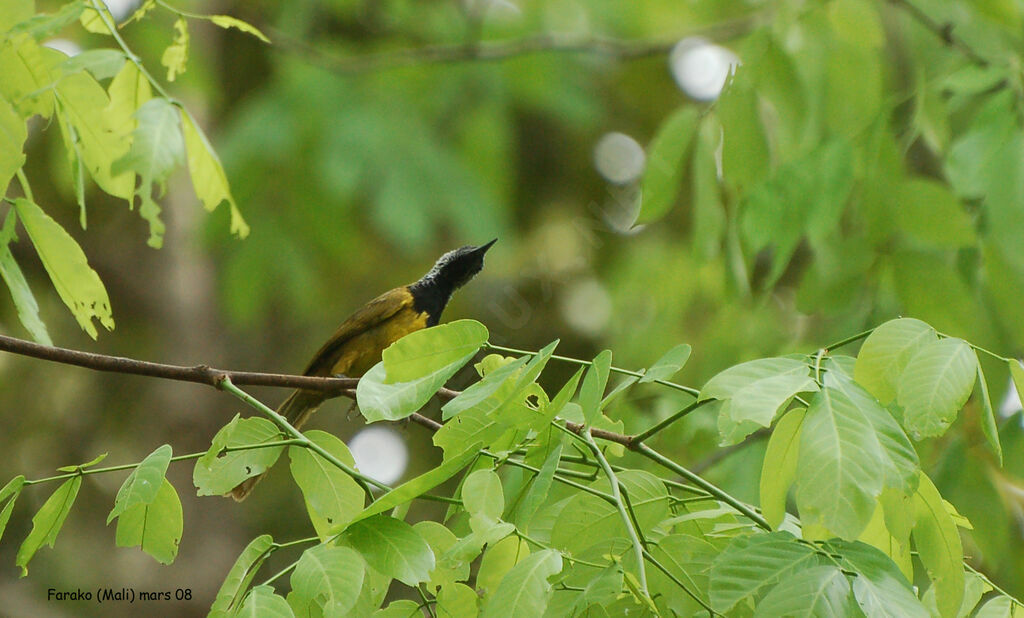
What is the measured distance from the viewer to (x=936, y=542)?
1.79 m

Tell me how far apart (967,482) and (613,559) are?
2172 millimetres

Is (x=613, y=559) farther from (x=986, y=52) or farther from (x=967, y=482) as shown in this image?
(x=986, y=52)

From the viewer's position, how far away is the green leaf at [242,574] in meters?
1.80

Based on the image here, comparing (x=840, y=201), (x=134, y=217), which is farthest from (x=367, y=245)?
(x=840, y=201)

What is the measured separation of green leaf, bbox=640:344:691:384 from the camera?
1.85 m

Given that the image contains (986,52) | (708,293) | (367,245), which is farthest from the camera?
(367,245)

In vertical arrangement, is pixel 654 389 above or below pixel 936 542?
below

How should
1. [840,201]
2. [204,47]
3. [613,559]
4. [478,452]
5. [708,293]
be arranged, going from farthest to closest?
1. [204,47]
2. [708,293]
3. [840,201]
4. [478,452]
5. [613,559]

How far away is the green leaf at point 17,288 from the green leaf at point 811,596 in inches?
62.0

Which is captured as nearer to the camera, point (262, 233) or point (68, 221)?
point (262, 233)

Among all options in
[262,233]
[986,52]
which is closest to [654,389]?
[986,52]

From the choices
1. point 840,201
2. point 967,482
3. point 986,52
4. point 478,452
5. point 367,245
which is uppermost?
point 986,52

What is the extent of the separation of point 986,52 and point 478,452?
2.98 meters

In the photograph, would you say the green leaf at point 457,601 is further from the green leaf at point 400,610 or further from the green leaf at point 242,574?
the green leaf at point 242,574
